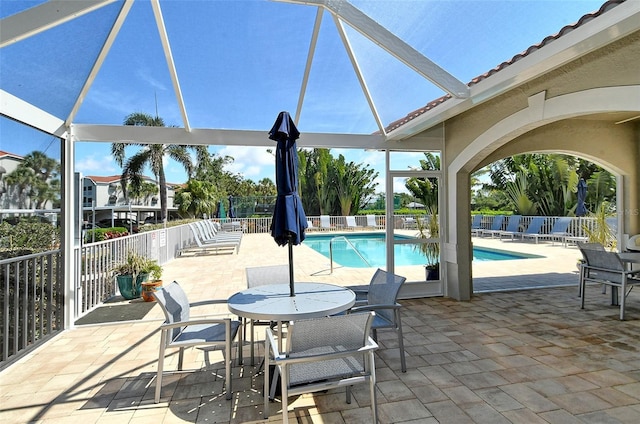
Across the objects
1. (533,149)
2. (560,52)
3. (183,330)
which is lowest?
(183,330)

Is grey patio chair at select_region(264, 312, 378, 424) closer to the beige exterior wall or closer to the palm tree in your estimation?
the beige exterior wall

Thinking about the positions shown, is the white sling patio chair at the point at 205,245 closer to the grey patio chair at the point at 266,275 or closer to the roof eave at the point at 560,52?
the grey patio chair at the point at 266,275

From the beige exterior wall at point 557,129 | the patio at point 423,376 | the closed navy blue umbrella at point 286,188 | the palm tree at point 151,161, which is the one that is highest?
the palm tree at point 151,161

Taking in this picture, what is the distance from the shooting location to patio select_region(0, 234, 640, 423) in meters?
2.56

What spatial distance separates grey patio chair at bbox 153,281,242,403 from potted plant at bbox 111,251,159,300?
10.9ft

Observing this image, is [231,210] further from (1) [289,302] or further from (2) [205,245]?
(1) [289,302]

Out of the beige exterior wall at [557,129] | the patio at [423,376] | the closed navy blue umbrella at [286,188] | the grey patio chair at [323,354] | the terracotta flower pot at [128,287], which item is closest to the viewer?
the grey patio chair at [323,354]

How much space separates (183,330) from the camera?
3133mm

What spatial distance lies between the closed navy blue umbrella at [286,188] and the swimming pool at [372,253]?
330 centimetres

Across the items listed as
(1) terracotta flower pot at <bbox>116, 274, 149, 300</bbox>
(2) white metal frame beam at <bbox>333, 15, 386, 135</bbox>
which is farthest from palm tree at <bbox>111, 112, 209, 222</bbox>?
(2) white metal frame beam at <bbox>333, 15, 386, 135</bbox>

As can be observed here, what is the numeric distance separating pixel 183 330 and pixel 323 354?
1.60 meters

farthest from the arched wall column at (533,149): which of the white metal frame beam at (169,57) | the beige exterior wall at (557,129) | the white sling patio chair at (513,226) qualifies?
the white sling patio chair at (513,226)

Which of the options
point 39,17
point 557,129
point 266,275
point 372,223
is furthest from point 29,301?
point 372,223

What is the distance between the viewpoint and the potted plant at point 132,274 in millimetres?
5852
